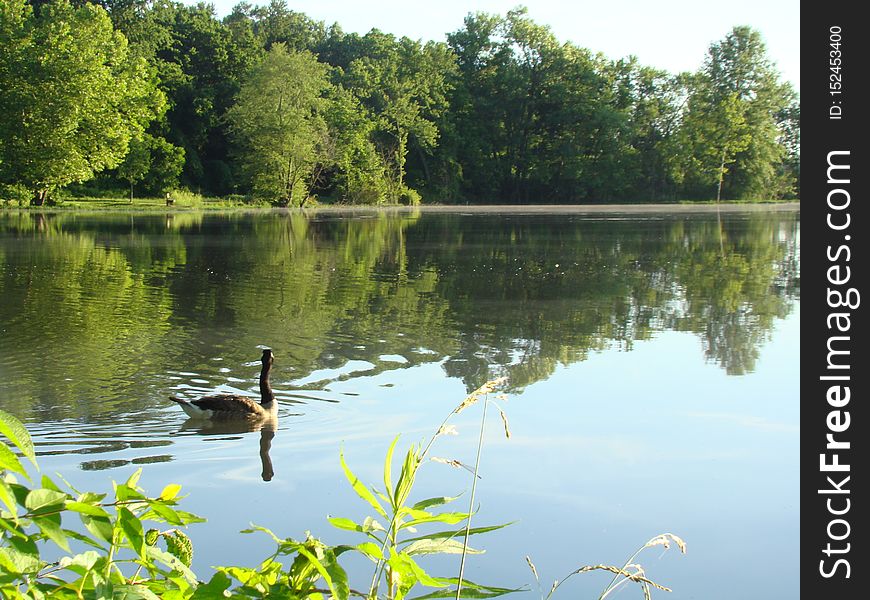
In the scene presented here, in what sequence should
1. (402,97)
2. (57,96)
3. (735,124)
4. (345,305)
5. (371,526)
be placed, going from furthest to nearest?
(735,124)
(402,97)
(57,96)
(345,305)
(371,526)

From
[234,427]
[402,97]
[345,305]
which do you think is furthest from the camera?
[402,97]

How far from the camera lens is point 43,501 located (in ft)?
4.71

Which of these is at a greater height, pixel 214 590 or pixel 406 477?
pixel 406 477

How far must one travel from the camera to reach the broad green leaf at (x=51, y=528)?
1430mm

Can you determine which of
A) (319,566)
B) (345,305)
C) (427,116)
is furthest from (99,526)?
(427,116)

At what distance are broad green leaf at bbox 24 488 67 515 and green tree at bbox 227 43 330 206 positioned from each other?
5168 cm

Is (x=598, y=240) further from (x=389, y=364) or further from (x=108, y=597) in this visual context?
(x=108, y=597)

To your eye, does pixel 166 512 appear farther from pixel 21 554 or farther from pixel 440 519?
pixel 440 519

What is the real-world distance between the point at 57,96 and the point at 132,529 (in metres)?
45.0

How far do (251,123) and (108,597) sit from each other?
52.7 meters

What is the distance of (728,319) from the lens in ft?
41.9

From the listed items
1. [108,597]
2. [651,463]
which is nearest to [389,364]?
[651,463]

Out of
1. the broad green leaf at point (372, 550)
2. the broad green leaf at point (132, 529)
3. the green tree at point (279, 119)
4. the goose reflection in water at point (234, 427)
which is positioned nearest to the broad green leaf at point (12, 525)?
the broad green leaf at point (132, 529)

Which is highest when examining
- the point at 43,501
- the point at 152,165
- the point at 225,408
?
the point at 152,165
